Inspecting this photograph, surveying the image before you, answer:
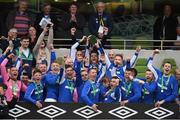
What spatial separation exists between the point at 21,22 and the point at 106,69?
295 cm

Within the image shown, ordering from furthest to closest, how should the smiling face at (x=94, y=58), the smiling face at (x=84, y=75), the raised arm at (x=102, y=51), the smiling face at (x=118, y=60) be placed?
the raised arm at (x=102, y=51) < the smiling face at (x=94, y=58) < the smiling face at (x=118, y=60) < the smiling face at (x=84, y=75)

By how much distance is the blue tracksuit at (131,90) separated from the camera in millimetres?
14000

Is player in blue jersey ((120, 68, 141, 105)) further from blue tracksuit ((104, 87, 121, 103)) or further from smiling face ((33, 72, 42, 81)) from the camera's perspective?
smiling face ((33, 72, 42, 81))

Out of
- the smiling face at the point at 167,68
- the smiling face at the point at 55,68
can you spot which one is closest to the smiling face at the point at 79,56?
the smiling face at the point at 55,68

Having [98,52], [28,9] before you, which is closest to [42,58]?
[98,52]

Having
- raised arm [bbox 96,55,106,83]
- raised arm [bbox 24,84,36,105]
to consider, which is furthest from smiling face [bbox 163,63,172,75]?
raised arm [bbox 24,84,36,105]

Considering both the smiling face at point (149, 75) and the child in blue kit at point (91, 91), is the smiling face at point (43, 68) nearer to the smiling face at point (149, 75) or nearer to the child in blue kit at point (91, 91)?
the child in blue kit at point (91, 91)

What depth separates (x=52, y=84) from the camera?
14102 millimetres

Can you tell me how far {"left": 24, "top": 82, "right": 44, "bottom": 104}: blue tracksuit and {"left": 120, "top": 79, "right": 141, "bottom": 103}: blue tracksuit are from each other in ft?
5.29

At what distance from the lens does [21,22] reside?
17031mm

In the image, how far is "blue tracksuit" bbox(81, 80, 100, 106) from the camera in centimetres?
1380

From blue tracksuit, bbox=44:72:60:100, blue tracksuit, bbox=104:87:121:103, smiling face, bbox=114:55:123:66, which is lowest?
blue tracksuit, bbox=104:87:121:103

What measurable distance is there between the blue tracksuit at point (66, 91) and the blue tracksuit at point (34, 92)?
0.41m

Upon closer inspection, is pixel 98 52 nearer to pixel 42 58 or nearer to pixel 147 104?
pixel 42 58
